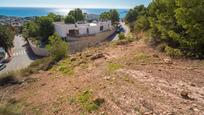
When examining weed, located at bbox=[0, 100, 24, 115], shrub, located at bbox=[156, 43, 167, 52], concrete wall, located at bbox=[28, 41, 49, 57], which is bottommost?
concrete wall, located at bbox=[28, 41, 49, 57]

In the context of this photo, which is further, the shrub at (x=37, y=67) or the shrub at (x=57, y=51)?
the shrub at (x=57, y=51)

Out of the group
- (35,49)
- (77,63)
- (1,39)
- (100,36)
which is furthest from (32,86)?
(100,36)

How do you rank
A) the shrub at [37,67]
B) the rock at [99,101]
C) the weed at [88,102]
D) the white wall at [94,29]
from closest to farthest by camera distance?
the weed at [88,102], the rock at [99,101], the shrub at [37,67], the white wall at [94,29]

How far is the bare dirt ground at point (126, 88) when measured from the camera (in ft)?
30.1

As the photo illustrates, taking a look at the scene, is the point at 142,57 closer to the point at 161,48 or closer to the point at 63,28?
the point at 161,48

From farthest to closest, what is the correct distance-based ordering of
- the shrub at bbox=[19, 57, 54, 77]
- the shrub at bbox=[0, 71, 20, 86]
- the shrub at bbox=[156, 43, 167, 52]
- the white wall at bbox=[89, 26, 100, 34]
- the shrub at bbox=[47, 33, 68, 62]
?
the white wall at bbox=[89, 26, 100, 34] < the shrub at bbox=[47, 33, 68, 62] < the shrub at bbox=[19, 57, 54, 77] < the shrub at bbox=[0, 71, 20, 86] < the shrub at bbox=[156, 43, 167, 52]

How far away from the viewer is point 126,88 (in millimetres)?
11039

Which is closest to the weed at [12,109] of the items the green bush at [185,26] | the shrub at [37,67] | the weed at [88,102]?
the weed at [88,102]

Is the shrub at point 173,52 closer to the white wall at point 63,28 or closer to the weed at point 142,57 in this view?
the weed at point 142,57

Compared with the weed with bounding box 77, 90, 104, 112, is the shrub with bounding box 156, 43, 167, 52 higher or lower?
higher

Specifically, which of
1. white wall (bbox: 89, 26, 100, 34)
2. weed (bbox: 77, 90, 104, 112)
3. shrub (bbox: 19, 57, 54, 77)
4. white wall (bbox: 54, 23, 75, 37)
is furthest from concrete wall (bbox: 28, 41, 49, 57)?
weed (bbox: 77, 90, 104, 112)

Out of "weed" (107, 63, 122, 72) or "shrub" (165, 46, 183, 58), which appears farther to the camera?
"shrub" (165, 46, 183, 58)

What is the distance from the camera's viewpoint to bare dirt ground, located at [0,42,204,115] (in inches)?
361

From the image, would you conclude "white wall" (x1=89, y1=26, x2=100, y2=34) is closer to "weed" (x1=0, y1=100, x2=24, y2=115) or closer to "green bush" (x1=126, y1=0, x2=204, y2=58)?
"green bush" (x1=126, y1=0, x2=204, y2=58)
